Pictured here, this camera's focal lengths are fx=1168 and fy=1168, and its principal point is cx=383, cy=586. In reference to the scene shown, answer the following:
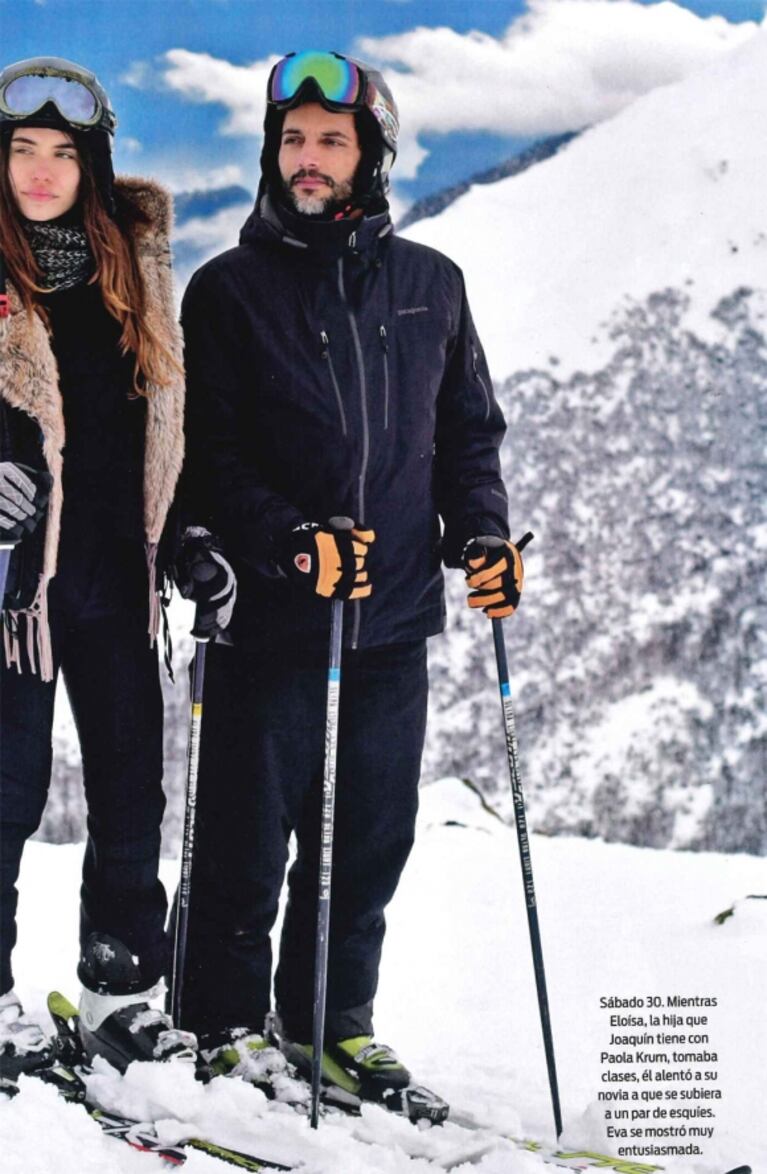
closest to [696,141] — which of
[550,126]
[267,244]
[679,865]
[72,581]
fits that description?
[550,126]

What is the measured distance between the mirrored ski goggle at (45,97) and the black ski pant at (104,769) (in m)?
1.02

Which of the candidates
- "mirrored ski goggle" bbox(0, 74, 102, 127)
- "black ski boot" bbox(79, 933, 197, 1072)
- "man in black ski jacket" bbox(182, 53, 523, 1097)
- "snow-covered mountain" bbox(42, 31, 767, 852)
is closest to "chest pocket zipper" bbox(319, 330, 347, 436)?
"man in black ski jacket" bbox(182, 53, 523, 1097)

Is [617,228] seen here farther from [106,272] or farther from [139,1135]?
[139,1135]

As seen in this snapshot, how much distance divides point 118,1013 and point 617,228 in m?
9.40

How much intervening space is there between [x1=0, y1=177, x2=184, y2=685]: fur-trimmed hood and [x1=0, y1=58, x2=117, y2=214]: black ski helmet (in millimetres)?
121

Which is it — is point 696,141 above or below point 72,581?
above

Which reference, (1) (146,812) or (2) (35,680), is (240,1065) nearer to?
(1) (146,812)

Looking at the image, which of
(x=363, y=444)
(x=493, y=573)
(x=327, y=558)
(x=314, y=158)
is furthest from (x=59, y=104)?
(x=493, y=573)

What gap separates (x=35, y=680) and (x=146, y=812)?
39 centimetres

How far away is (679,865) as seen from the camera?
16.4ft

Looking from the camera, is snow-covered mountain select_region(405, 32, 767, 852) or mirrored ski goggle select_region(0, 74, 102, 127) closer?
mirrored ski goggle select_region(0, 74, 102, 127)

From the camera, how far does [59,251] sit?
2381 millimetres

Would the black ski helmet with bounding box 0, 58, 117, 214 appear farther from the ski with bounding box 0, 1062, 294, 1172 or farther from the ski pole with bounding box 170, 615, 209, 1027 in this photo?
the ski with bounding box 0, 1062, 294, 1172

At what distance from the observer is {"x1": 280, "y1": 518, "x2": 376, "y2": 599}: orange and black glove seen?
7.74 ft
